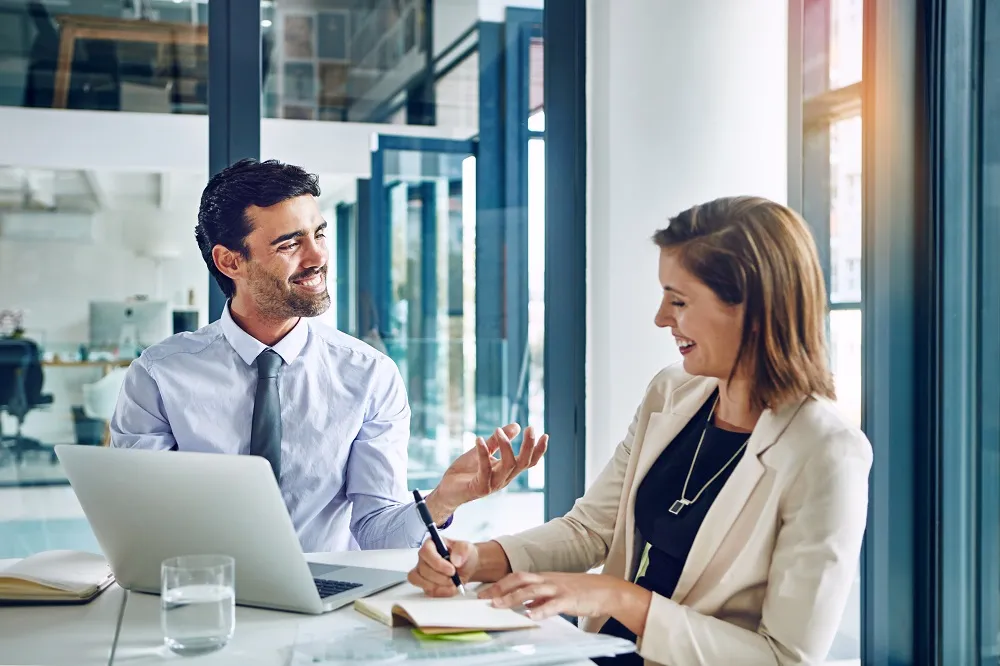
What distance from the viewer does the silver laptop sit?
4.40 feet

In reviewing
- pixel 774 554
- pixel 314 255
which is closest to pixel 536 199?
pixel 314 255

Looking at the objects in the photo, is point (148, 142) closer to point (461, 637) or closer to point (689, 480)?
point (689, 480)

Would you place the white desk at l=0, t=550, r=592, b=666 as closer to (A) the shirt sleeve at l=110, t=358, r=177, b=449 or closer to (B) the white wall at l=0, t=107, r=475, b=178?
(A) the shirt sleeve at l=110, t=358, r=177, b=449

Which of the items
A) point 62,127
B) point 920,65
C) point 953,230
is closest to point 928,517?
point 953,230

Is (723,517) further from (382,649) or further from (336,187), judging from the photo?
(336,187)

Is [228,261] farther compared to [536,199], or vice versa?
[536,199]

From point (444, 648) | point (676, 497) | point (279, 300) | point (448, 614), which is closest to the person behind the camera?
point (444, 648)

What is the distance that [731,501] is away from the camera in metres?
1.64

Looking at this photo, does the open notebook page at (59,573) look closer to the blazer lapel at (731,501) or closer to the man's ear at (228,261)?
the man's ear at (228,261)

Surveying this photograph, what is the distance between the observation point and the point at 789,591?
1501 millimetres

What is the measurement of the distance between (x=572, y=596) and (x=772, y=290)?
0.63 m

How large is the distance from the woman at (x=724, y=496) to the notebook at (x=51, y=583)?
1.74 feet

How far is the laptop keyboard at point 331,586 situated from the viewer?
1.53 meters

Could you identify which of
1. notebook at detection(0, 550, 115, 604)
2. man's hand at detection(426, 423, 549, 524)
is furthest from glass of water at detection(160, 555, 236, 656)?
man's hand at detection(426, 423, 549, 524)
